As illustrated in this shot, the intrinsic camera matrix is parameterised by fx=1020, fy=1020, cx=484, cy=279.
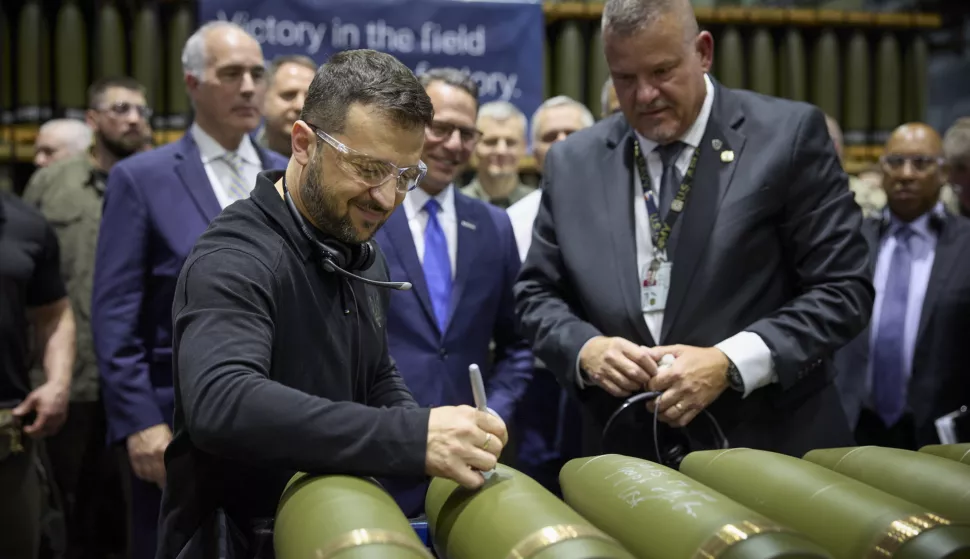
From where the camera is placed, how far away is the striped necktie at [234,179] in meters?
2.94

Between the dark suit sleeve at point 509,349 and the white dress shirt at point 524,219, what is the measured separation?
0.37 metres

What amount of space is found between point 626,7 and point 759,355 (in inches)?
30.6

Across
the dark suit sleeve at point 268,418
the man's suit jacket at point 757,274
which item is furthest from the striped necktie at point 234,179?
the dark suit sleeve at point 268,418

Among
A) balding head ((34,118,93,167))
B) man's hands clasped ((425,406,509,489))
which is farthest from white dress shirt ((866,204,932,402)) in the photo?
balding head ((34,118,93,167))

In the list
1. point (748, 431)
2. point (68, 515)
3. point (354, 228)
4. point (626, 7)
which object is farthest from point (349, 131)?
point (68, 515)

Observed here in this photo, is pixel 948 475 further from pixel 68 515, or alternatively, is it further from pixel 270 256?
pixel 68 515

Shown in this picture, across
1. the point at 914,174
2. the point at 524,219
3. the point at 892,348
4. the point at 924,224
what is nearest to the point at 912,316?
the point at 892,348

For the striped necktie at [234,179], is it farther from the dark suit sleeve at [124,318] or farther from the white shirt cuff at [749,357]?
the white shirt cuff at [749,357]

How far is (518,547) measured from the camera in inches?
46.1

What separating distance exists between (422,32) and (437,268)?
2.63m

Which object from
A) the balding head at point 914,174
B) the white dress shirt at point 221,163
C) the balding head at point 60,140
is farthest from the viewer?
the balding head at point 60,140

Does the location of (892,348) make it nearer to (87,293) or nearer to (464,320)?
(464,320)

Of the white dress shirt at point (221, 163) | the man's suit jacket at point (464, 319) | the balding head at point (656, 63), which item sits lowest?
the man's suit jacket at point (464, 319)

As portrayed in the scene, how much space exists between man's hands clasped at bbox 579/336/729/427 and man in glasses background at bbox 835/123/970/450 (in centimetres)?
184
